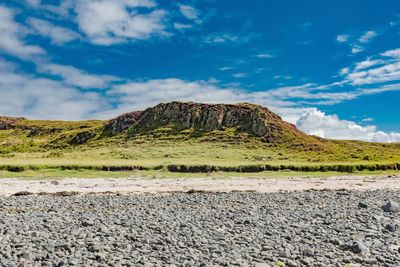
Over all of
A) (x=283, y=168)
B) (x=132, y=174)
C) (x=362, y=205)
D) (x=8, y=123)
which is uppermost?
(x=8, y=123)

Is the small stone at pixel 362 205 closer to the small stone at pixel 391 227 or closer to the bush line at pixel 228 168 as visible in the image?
the small stone at pixel 391 227

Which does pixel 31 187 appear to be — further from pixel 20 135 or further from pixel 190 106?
pixel 20 135

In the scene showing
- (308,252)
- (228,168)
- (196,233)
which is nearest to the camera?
(308,252)

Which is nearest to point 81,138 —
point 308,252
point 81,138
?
point 81,138

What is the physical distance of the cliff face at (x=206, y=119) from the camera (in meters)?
103

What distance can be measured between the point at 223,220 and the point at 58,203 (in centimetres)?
1243

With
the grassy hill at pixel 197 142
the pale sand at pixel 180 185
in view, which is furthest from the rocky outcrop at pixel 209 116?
the pale sand at pixel 180 185

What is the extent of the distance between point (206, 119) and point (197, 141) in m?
10.1

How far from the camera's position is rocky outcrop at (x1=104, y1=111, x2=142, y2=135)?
113 m

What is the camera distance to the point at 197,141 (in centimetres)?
9931

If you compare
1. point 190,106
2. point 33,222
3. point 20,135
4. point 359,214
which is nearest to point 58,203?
point 33,222

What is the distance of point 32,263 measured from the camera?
14258mm

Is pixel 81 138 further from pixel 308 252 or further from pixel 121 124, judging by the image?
pixel 308 252

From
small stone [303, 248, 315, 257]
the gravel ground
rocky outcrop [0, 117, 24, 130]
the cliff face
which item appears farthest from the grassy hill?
small stone [303, 248, 315, 257]
